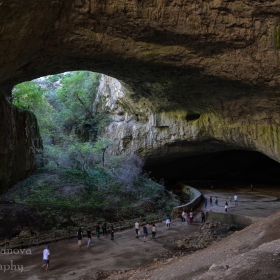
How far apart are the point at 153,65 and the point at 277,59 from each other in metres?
5.50

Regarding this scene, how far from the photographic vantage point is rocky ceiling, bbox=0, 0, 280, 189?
380 inches

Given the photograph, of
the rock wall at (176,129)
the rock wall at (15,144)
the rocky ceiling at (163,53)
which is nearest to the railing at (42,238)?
the rock wall at (15,144)

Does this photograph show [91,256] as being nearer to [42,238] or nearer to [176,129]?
[42,238]

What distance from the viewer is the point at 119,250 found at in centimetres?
1220

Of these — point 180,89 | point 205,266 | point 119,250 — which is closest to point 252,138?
point 180,89

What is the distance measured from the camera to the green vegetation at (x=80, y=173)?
16.9 m

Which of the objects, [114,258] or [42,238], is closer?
[114,258]

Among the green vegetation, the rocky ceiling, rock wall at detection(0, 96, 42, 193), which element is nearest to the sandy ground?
the green vegetation

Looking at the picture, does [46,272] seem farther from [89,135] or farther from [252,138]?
[89,135]

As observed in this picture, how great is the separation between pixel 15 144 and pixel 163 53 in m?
11.1

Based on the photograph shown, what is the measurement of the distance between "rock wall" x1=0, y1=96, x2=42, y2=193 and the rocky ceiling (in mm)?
65

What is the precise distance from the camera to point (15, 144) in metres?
17.7

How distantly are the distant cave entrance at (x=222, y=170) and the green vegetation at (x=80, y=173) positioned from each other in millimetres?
8961

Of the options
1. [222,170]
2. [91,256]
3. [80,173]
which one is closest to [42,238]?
[91,256]
